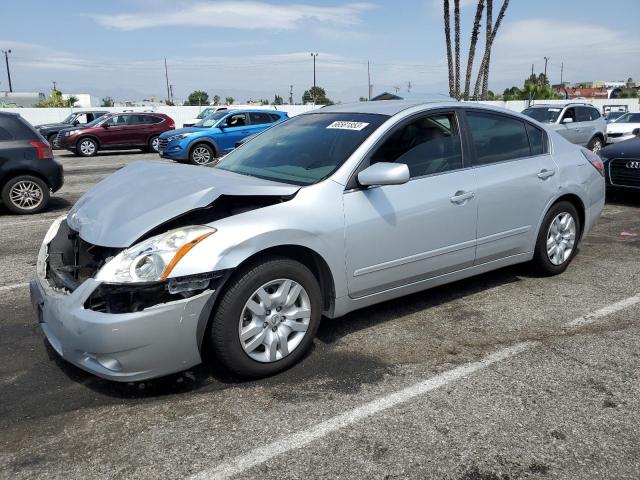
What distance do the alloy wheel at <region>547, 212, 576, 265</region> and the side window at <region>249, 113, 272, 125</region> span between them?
13.7 meters

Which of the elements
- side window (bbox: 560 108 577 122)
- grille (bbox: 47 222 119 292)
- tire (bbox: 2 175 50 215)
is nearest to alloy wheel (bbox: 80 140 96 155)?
tire (bbox: 2 175 50 215)

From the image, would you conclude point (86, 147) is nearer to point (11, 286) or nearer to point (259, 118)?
point (259, 118)

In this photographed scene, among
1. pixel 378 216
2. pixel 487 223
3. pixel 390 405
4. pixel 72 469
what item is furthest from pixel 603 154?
pixel 72 469

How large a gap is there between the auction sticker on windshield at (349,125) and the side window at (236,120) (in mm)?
13867

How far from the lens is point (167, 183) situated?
361 cm

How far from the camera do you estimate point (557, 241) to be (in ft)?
17.0

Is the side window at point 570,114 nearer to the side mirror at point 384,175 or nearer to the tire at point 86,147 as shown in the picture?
the side mirror at point 384,175

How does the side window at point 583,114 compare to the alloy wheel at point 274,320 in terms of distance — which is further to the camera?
the side window at point 583,114

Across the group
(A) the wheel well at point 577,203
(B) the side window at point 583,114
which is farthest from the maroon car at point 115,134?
(A) the wheel well at point 577,203

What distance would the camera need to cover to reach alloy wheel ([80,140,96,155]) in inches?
822

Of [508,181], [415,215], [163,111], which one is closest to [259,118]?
[508,181]

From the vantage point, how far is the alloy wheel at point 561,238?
16.8ft

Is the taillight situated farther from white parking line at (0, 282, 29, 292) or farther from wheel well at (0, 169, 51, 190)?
white parking line at (0, 282, 29, 292)

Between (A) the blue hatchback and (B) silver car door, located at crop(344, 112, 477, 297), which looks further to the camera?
(A) the blue hatchback
